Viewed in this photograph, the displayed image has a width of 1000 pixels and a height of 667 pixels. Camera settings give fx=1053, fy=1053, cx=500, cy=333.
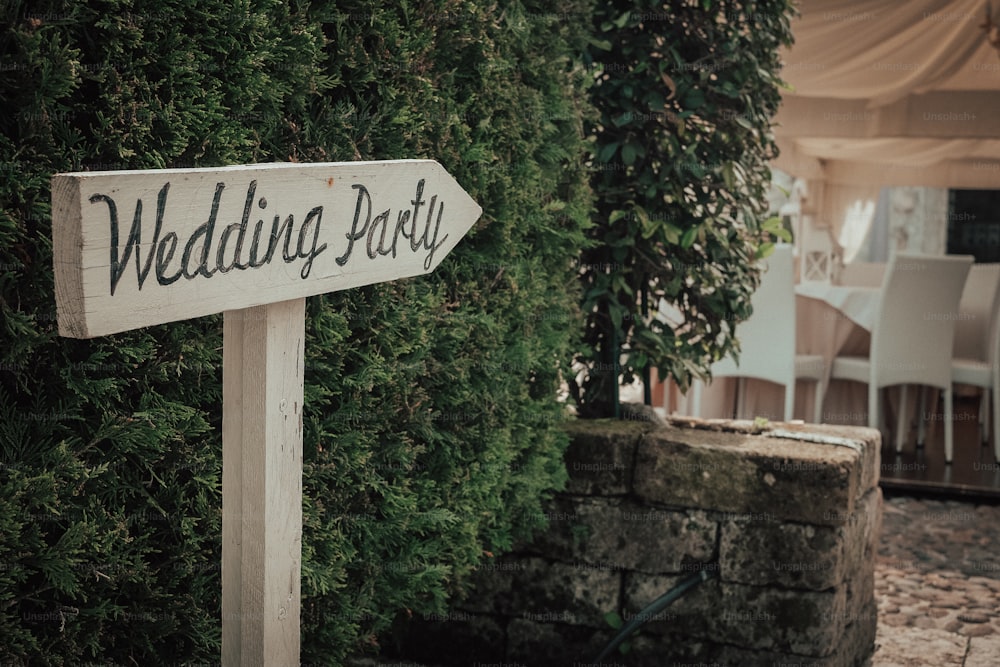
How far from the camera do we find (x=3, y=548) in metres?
1.33

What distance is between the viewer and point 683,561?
3.09 m

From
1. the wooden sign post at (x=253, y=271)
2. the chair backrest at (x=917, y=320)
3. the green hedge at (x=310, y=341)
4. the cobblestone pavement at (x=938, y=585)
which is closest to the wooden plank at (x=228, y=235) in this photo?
the wooden sign post at (x=253, y=271)

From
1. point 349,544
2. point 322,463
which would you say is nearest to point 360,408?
point 322,463

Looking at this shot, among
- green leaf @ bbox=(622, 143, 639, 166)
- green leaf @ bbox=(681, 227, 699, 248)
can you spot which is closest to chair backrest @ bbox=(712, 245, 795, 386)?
green leaf @ bbox=(681, 227, 699, 248)

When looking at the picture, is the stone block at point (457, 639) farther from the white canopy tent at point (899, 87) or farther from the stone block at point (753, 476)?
the white canopy tent at point (899, 87)

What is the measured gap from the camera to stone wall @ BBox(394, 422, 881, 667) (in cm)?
301

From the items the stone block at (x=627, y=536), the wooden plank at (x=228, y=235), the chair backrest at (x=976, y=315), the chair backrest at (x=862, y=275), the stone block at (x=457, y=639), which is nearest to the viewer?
the wooden plank at (x=228, y=235)

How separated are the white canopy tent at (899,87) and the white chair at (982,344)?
1.01 m

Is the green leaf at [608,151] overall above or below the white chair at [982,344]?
above

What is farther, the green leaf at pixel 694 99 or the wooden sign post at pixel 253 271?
the green leaf at pixel 694 99

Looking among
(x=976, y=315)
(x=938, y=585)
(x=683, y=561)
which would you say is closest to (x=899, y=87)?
(x=976, y=315)

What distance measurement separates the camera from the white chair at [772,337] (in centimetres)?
566

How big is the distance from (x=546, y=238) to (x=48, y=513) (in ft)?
5.32

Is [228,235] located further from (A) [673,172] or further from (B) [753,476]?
(A) [673,172]
